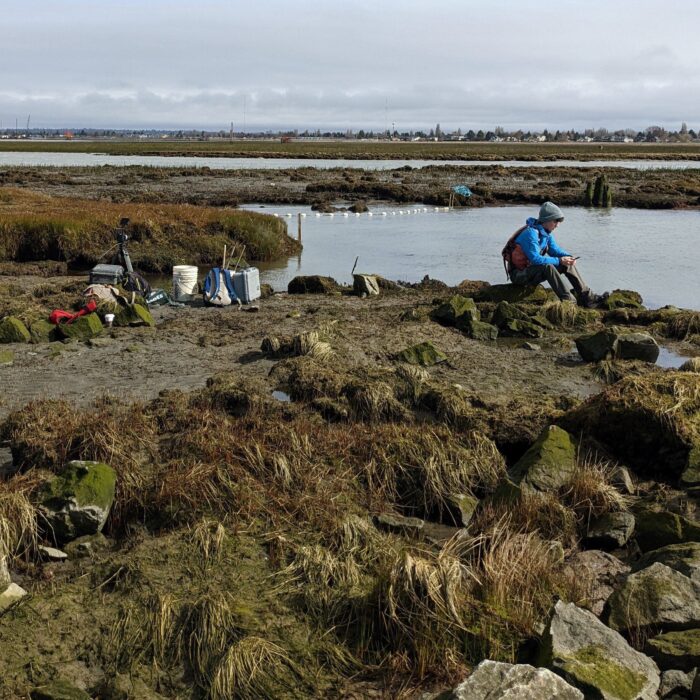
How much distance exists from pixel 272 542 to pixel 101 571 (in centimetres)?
116

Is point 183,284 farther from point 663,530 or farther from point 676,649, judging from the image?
point 676,649

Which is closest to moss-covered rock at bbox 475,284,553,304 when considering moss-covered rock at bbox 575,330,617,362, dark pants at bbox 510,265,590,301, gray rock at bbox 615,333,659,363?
dark pants at bbox 510,265,590,301

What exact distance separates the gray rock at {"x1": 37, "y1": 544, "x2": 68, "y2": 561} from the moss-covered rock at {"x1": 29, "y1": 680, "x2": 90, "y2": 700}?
1.73 meters

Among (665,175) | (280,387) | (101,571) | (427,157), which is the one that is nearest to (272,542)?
(101,571)

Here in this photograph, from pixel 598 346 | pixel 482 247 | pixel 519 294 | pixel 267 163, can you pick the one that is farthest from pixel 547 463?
pixel 267 163

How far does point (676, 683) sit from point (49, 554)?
412cm

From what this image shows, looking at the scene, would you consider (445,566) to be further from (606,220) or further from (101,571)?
(606,220)

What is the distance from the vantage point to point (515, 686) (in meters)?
3.76

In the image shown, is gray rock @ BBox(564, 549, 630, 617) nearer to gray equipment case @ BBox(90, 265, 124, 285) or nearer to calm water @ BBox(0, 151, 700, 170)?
gray equipment case @ BBox(90, 265, 124, 285)

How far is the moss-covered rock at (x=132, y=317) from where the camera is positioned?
12359 millimetres

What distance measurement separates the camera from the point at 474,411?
8523 millimetres

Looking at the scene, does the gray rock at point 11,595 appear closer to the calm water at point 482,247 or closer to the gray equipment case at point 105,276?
the gray equipment case at point 105,276

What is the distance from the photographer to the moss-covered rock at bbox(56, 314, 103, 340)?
1155 cm

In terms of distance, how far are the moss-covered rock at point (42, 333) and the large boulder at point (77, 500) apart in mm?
5390
